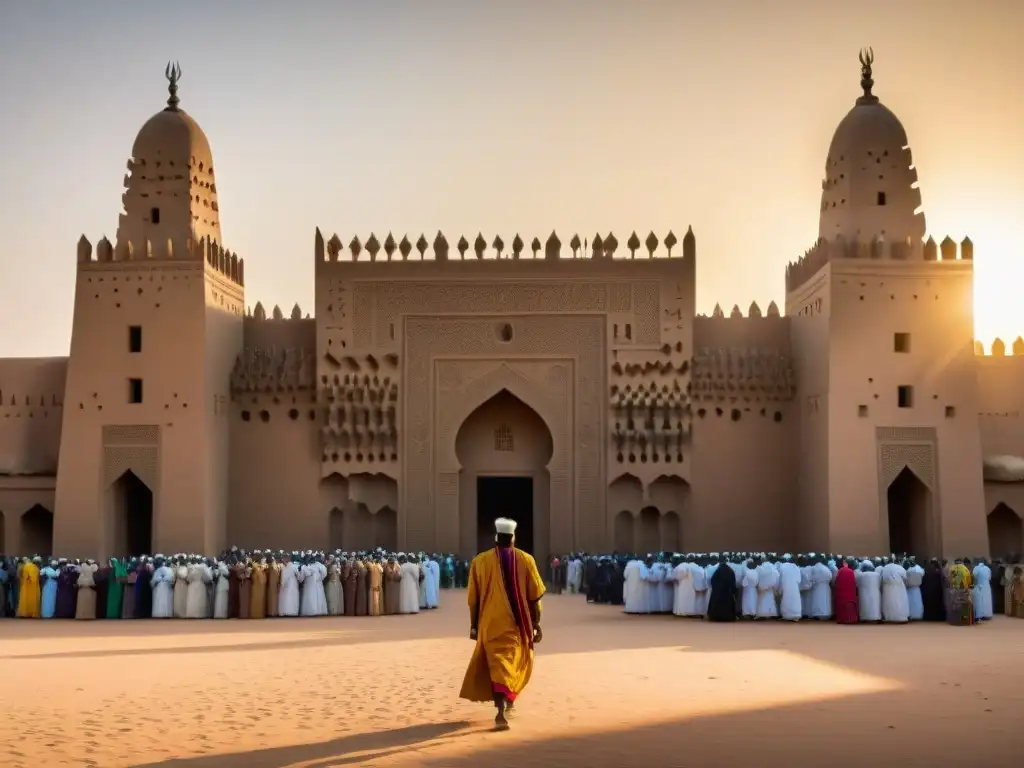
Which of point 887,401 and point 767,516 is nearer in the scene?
point 887,401

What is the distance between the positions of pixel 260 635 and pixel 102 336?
10.9 metres

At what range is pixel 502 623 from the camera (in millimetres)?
8148

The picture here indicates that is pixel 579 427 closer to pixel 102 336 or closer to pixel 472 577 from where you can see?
pixel 102 336

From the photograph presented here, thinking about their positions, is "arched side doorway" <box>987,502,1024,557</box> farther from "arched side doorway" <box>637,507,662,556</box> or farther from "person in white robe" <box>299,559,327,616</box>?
"person in white robe" <box>299,559,327,616</box>

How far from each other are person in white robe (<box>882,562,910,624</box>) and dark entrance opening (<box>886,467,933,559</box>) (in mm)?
7186

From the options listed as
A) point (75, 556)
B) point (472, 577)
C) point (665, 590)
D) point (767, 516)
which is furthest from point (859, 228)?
point (472, 577)

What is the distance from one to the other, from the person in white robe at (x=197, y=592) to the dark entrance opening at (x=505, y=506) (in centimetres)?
1053

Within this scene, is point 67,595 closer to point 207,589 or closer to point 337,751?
point 207,589

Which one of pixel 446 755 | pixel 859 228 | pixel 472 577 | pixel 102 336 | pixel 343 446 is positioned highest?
pixel 859 228

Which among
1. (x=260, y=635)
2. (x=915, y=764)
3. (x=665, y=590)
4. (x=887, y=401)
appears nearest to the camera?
(x=915, y=764)

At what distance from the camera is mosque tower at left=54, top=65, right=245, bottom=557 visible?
2319 cm

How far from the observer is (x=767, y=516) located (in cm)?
2473

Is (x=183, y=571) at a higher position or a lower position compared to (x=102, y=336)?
lower

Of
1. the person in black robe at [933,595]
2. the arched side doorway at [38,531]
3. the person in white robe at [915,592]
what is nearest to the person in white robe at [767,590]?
the person in white robe at [915,592]
